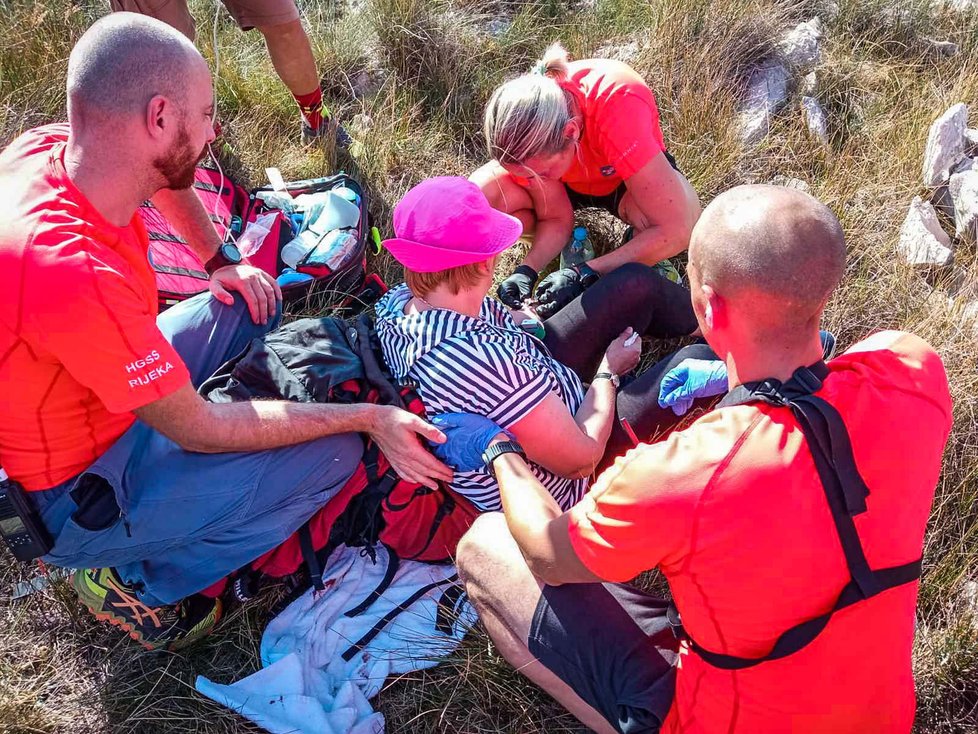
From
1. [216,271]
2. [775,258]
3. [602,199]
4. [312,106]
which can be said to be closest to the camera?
[775,258]

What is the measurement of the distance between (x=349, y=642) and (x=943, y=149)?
3.62 meters

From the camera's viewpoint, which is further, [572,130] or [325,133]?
[325,133]

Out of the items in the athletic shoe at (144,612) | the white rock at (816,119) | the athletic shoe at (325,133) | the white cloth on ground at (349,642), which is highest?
the athletic shoe at (325,133)

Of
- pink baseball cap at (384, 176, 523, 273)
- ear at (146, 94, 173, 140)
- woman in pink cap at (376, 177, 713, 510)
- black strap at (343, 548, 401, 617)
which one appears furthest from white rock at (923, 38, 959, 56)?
ear at (146, 94, 173, 140)

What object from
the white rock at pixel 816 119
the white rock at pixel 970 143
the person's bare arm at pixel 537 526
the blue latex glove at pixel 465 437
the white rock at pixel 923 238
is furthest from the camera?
the white rock at pixel 816 119

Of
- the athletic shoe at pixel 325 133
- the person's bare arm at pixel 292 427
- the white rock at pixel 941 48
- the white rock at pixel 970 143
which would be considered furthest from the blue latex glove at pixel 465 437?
the white rock at pixel 941 48

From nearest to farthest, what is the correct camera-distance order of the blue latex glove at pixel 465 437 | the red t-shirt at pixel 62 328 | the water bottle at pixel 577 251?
the red t-shirt at pixel 62 328 → the blue latex glove at pixel 465 437 → the water bottle at pixel 577 251

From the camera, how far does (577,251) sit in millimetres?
3955

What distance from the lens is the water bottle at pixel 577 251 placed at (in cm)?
395

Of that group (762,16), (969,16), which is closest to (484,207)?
(762,16)

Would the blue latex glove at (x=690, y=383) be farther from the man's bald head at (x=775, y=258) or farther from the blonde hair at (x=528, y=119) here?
the blonde hair at (x=528, y=119)

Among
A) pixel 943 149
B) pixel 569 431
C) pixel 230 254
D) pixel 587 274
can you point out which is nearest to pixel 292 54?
pixel 230 254

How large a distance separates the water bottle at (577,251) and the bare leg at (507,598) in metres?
1.83

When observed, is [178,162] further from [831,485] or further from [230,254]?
A: [831,485]
